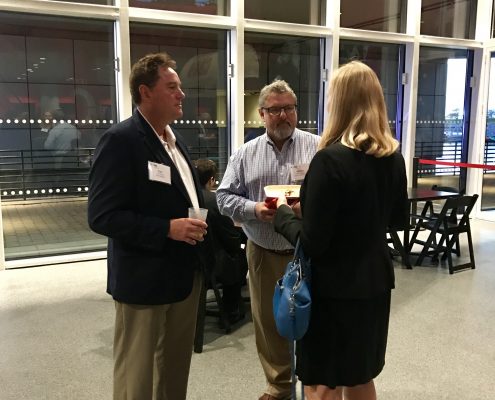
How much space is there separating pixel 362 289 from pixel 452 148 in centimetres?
721

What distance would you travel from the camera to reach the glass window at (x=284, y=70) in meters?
6.29

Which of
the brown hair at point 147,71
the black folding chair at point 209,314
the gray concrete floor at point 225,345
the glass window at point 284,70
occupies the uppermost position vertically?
the glass window at point 284,70

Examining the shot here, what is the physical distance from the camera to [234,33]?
19.5 ft

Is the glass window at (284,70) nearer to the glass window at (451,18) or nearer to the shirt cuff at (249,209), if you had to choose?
the glass window at (451,18)

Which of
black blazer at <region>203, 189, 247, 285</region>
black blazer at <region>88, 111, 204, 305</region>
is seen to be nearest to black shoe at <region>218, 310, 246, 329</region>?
black blazer at <region>203, 189, 247, 285</region>

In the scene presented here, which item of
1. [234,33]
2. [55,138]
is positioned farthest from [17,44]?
[234,33]

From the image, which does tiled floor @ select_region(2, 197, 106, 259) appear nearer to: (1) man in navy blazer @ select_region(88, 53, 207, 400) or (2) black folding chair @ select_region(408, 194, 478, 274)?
(2) black folding chair @ select_region(408, 194, 478, 274)

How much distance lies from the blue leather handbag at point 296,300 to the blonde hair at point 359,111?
40cm

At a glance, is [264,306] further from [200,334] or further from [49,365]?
[49,365]

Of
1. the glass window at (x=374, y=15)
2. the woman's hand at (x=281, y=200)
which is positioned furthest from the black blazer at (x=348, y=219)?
the glass window at (x=374, y=15)

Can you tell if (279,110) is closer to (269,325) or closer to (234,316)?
(269,325)

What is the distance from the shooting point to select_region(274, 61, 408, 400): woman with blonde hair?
5.10 ft

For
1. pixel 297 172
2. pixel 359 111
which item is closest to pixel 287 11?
pixel 297 172

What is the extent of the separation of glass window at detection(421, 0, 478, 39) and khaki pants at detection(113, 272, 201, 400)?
22.3ft
